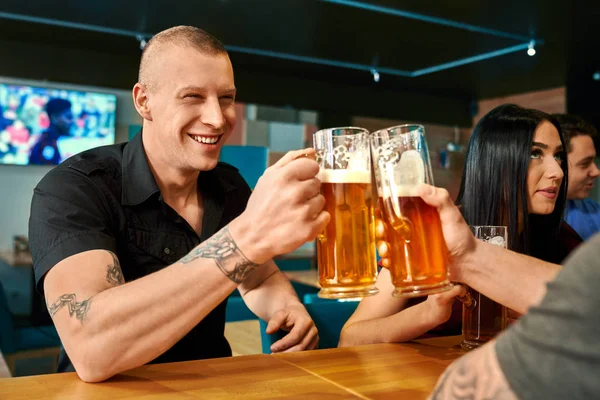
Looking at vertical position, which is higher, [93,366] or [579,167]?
[579,167]

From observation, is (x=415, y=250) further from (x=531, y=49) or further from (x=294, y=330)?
(x=531, y=49)

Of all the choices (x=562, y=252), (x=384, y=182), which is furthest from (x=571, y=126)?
(x=384, y=182)

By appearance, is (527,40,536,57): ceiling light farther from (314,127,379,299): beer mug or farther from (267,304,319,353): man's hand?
(314,127,379,299): beer mug

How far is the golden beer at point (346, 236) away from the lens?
950 mm

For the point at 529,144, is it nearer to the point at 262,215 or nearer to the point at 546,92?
Result: the point at 262,215

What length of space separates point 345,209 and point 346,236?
47mm

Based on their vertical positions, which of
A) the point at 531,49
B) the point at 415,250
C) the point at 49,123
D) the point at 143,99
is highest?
the point at 531,49

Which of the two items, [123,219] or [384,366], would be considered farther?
[123,219]

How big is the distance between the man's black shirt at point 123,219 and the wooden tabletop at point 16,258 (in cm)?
337

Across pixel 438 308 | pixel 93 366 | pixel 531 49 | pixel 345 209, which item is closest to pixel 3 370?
pixel 93 366

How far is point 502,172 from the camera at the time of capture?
5.92 feet

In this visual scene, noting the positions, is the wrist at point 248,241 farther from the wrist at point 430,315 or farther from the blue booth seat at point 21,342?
the blue booth seat at point 21,342

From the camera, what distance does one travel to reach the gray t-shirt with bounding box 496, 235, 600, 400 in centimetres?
43

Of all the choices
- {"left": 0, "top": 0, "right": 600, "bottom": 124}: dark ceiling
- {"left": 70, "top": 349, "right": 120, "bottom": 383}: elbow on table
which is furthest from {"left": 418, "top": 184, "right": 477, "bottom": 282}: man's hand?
{"left": 0, "top": 0, "right": 600, "bottom": 124}: dark ceiling
